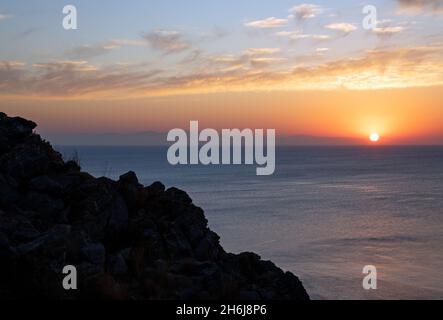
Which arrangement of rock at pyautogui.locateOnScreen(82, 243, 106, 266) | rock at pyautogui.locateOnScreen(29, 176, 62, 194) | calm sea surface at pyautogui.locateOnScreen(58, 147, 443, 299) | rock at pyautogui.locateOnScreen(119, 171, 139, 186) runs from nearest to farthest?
rock at pyautogui.locateOnScreen(82, 243, 106, 266), rock at pyautogui.locateOnScreen(29, 176, 62, 194), rock at pyautogui.locateOnScreen(119, 171, 139, 186), calm sea surface at pyautogui.locateOnScreen(58, 147, 443, 299)

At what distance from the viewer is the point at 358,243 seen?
8169 cm

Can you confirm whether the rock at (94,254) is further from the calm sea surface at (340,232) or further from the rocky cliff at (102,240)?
the calm sea surface at (340,232)

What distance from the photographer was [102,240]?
18.6 m

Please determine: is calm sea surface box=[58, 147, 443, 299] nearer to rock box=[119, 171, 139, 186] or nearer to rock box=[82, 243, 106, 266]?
rock box=[119, 171, 139, 186]

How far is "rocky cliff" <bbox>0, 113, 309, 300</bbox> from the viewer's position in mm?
14727

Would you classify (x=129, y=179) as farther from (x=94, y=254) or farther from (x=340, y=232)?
(x=340, y=232)

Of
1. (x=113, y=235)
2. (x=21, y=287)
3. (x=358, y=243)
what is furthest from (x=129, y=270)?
(x=358, y=243)

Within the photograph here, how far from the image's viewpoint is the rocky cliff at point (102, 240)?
1473 cm

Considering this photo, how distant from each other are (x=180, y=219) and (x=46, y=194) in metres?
5.53

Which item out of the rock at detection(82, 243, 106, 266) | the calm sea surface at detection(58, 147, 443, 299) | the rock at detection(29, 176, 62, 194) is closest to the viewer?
the rock at detection(82, 243, 106, 266)

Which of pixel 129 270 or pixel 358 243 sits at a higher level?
pixel 129 270

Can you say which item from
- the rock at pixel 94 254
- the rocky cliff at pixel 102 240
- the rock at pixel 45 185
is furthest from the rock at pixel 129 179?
the rock at pixel 94 254

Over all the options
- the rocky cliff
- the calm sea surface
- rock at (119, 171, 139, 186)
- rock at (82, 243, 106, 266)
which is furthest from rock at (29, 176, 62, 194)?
the calm sea surface

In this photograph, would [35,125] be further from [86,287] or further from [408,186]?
[408,186]
